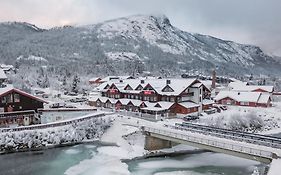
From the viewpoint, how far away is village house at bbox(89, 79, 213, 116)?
5812 cm

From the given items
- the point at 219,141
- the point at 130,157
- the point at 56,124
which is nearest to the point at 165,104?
the point at 130,157

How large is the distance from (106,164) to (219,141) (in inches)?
518

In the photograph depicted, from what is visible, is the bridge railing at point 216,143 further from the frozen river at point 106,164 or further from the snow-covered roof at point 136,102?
the snow-covered roof at point 136,102

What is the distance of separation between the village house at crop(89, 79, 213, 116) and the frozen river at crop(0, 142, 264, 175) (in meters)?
18.4

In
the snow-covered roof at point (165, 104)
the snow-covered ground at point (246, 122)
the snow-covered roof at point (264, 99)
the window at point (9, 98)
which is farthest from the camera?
the snow-covered roof at point (264, 99)

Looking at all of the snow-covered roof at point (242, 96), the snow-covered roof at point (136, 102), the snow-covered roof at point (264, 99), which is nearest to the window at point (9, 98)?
the snow-covered roof at point (136, 102)

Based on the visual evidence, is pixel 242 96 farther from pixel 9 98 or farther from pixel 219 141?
pixel 9 98

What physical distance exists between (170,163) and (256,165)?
9838 mm

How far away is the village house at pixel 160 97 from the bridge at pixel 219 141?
544 inches

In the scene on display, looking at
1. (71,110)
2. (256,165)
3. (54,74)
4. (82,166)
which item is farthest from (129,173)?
(54,74)

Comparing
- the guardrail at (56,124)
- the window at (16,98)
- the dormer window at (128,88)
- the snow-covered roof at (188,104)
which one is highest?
the dormer window at (128,88)

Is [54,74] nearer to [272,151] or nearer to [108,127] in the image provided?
[108,127]

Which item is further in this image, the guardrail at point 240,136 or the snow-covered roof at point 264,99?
the snow-covered roof at point 264,99

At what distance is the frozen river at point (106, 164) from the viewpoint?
33594 millimetres
